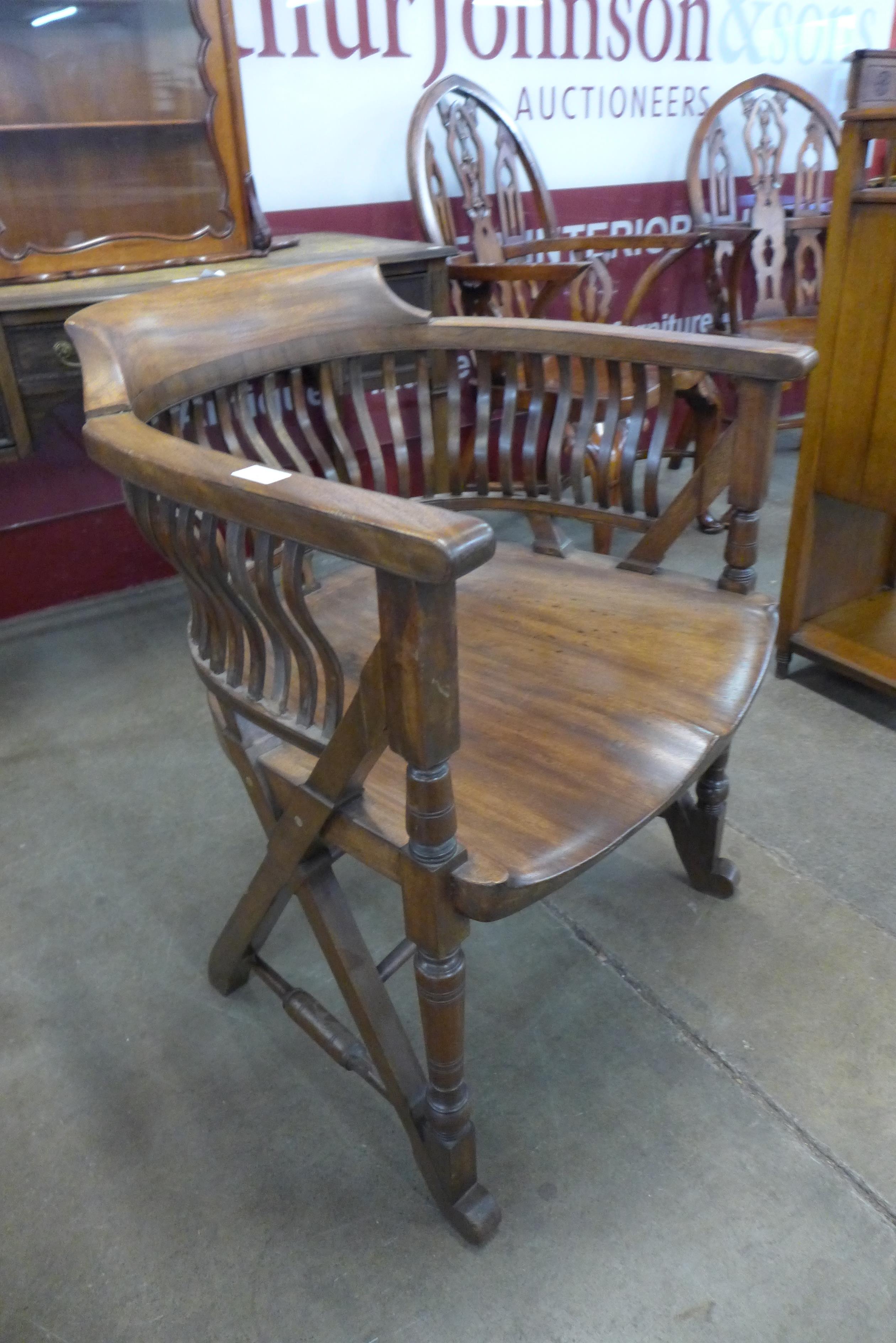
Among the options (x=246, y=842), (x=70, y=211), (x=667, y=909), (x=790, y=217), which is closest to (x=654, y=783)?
(x=667, y=909)

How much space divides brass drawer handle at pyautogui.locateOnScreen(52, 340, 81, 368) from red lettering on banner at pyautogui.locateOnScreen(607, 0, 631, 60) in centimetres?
190

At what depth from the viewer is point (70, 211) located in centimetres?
190

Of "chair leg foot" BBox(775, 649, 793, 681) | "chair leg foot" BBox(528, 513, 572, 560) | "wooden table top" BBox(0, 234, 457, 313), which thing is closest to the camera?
"chair leg foot" BBox(528, 513, 572, 560)

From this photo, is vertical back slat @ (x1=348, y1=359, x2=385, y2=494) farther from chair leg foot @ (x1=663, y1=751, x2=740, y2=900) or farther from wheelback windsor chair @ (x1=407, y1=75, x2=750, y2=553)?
wheelback windsor chair @ (x1=407, y1=75, x2=750, y2=553)

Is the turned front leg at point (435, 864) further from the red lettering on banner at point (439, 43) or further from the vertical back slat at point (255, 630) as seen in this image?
the red lettering on banner at point (439, 43)

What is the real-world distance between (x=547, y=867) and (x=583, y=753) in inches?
6.5

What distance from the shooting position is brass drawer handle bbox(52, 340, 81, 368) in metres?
1.60

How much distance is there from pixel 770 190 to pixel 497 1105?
9.49 feet

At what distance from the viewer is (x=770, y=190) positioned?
2.93 meters

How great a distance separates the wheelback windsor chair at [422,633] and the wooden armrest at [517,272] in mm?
787

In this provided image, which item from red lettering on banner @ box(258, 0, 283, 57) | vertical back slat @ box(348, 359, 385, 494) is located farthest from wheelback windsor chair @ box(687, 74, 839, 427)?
vertical back slat @ box(348, 359, 385, 494)

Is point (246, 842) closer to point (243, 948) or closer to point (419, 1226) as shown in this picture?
point (243, 948)

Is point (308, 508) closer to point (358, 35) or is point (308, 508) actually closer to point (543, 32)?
point (358, 35)

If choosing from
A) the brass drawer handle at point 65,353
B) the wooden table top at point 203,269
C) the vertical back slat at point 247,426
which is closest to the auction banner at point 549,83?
the wooden table top at point 203,269
